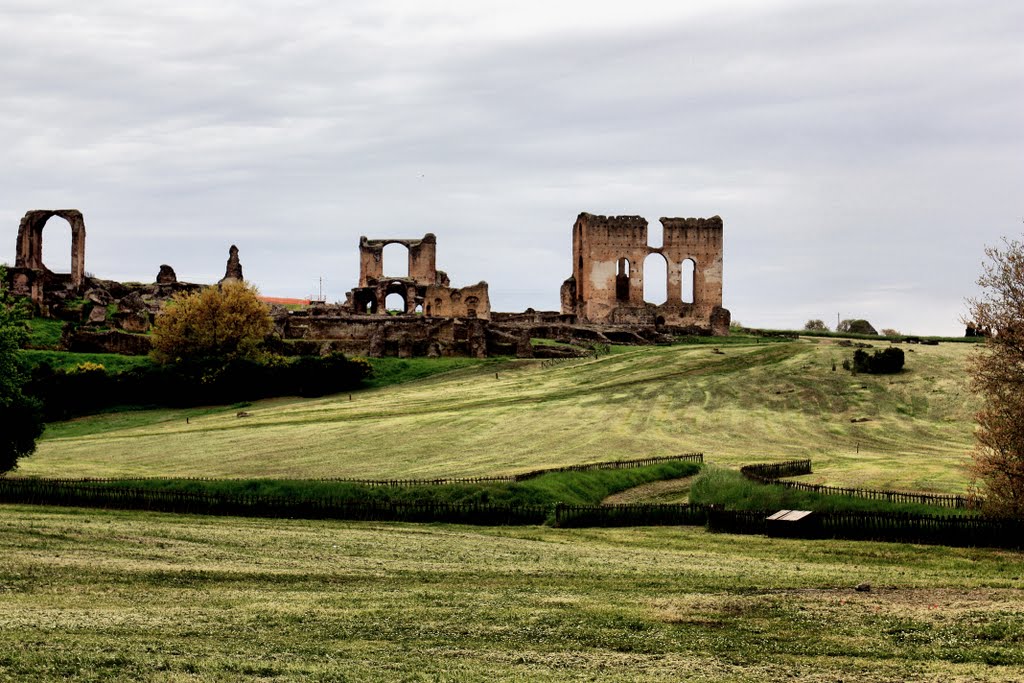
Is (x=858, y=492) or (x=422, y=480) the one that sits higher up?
(x=858, y=492)

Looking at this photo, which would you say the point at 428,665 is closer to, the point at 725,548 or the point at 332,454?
the point at 725,548

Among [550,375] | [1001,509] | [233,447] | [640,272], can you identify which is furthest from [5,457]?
[640,272]

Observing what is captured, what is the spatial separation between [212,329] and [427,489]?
42.0 m

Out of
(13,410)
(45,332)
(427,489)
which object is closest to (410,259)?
(45,332)

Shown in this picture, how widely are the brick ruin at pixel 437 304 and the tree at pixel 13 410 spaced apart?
3240 centimetres

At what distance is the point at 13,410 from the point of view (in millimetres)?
47719

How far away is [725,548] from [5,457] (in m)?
27.0

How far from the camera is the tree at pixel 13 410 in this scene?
46.9 metres

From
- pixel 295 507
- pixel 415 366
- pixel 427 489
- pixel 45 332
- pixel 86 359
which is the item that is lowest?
pixel 295 507

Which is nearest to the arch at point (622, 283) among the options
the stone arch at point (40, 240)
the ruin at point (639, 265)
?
the ruin at point (639, 265)

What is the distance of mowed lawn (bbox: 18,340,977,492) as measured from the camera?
50281 millimetres

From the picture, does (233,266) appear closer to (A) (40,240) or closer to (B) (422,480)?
(A) (40,240)

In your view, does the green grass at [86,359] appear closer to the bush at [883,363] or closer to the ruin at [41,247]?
the ruin at [41,247]

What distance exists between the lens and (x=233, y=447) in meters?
56.6
